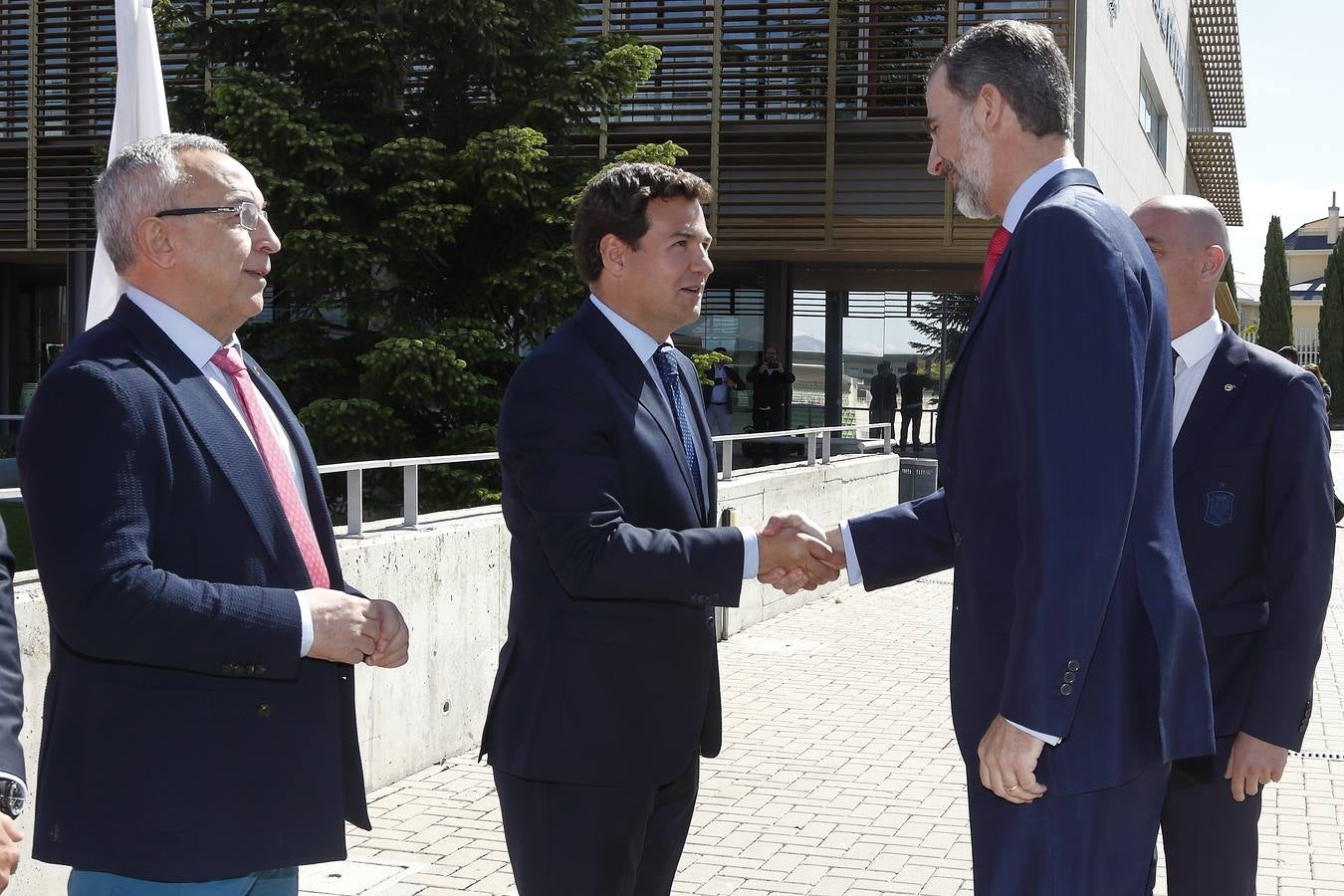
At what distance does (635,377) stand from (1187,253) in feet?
4.80

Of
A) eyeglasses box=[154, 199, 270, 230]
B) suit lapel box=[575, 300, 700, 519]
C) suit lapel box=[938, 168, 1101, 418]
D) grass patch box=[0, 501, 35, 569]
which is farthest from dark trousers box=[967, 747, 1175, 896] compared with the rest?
grass patch box=[0, 501, 35, 569]

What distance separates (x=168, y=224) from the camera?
8.99 feet

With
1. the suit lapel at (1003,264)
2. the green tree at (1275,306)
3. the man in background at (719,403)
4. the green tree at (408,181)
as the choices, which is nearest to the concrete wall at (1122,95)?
the man in background at (719,403)

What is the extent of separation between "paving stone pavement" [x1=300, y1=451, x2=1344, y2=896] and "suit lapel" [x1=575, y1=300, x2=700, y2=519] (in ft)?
8.50

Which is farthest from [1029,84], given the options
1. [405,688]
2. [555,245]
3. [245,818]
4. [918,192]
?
[918,192]

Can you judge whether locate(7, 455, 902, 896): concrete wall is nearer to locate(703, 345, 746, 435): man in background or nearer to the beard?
the beard

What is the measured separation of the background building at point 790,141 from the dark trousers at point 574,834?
58.9 ft

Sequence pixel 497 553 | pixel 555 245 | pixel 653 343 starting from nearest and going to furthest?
pixel 653 343 < pixel 497 553 < pixel 555 245

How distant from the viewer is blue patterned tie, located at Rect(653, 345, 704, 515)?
10.6ft

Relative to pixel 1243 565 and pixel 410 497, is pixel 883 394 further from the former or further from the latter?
pixel 1243 565

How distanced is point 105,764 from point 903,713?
6.31m

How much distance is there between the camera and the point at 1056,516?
2279mm

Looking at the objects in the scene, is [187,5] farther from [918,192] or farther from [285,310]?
[918,192]

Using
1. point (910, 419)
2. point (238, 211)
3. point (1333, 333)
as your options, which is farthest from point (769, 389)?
point (1333, 333)
